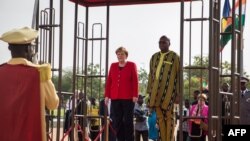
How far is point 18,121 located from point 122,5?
18.5 feet

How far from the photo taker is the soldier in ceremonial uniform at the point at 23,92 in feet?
20.2

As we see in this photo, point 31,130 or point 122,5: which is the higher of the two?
point 122,5

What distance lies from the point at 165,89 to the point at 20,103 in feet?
12.5

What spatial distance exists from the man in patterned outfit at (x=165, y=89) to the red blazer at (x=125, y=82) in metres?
1.26

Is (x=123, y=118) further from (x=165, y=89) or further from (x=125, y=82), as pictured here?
(x=165, y=89)

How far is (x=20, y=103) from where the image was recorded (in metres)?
6.22

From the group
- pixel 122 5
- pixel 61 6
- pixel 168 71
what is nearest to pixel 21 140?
pixel 61 6

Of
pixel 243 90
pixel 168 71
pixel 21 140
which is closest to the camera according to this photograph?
pixel 21 140

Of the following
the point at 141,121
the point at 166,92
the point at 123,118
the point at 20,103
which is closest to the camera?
the point at 20,103

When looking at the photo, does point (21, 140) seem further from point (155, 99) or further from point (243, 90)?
point (243, 90)

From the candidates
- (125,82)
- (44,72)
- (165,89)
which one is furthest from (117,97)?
(44,72)

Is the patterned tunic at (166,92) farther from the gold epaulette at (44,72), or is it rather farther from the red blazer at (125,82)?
the gold epaulette at (44,72)

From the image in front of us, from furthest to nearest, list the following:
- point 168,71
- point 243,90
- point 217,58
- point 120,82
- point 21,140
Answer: point 243,90, point 120,82, point 168,71, point 217,58, point 21,140

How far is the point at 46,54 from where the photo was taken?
385 inches
